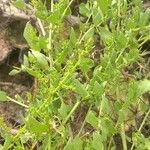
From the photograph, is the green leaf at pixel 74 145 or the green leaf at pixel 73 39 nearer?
the green leaf at pixel 74 145

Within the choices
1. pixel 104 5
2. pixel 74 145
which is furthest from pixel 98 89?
pixel 104 5

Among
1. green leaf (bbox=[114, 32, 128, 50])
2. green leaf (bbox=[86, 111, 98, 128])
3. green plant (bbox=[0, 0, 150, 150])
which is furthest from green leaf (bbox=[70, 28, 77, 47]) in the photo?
green leaf (bbox=[86, 111, 98, 128])

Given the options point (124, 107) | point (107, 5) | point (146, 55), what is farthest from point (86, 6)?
point (124, 107)

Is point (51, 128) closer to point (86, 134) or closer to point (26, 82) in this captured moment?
point (86, 134)

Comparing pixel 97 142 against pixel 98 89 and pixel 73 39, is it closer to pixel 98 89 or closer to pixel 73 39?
pixel 98 89

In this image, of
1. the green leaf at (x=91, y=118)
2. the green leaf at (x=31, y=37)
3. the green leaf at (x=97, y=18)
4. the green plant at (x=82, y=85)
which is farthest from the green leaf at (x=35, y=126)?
the green leaf at (x=97, y=18)

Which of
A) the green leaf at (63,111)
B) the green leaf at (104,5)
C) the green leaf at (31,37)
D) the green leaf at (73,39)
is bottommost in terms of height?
the green leaf at (63,111)

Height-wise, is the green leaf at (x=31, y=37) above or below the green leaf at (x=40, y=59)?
above

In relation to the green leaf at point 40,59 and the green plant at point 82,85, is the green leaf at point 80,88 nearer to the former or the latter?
the green plant at point 82,85
